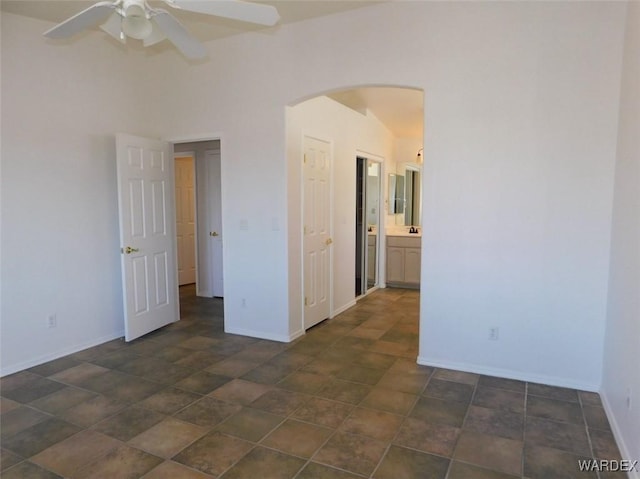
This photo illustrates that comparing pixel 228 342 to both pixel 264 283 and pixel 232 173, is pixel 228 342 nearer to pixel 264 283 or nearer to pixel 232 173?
pixel 264 283

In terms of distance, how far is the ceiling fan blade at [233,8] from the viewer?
84.4 inches

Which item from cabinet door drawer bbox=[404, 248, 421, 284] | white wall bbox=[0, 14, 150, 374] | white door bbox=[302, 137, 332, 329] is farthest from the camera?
cabinet door drawer bbox=[404, 248, 421, 284]

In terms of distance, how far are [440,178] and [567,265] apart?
1.14m

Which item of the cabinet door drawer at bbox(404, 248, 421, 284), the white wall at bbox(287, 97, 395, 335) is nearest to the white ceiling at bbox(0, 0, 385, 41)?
the white wall at bbox(287, 97, 395, 335)

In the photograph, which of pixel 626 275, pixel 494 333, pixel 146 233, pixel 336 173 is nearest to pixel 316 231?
pixel 336 173

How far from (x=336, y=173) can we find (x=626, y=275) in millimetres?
3223

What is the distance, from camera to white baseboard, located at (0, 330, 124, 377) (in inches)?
134

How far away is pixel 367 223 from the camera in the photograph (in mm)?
6367

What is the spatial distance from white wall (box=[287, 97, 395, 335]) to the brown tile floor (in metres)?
1.03

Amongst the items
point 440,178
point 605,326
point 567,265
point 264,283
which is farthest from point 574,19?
point 264,283

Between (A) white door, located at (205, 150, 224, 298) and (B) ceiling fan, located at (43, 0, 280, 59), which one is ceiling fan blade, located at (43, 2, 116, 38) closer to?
(B) ceiling fan, located at (43, 0, 280, 59)

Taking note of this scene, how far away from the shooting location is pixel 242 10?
2230 mm

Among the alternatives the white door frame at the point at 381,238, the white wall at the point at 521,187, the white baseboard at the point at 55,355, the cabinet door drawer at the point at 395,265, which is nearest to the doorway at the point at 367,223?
the white door frame at the point at 381,238

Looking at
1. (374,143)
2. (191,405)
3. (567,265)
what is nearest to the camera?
(191,405)
